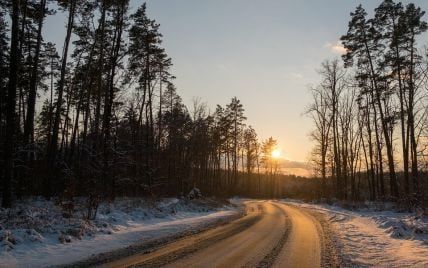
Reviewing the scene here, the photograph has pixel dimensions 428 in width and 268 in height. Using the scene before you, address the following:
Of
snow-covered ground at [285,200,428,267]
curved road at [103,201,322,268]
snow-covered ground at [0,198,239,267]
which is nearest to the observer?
curved road at [103,201,322,268]

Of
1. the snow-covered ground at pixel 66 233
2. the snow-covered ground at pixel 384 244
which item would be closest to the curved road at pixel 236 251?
the snow-covered ground at pixel 384 244

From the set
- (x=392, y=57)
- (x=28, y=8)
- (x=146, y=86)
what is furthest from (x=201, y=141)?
(x=28, y=8)

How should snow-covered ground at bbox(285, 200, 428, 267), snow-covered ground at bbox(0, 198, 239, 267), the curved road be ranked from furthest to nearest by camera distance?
snow-covered ground at bbox(285, 200, 428, 267) < snow-covered ground at bbox(0, 198, 239, 267) < the curved road

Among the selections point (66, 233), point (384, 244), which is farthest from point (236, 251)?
point (384, 244)

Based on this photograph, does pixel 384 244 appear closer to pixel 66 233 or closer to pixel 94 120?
pixel 66 233

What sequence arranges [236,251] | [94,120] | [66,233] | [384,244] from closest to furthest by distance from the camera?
[236,251], [66,233], [384,244], [94,120]

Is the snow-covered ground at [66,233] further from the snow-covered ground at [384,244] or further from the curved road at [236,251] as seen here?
the snow-covered ground at [384,244]

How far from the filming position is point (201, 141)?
2271 inches

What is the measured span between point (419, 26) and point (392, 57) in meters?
2.87

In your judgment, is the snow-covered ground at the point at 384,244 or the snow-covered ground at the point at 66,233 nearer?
the snow-covered ground at the point at 66,233

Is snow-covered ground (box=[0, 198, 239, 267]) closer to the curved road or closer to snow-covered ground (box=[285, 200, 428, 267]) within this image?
the curved road

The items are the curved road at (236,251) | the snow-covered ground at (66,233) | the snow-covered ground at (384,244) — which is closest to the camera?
the curved road at (236,251)

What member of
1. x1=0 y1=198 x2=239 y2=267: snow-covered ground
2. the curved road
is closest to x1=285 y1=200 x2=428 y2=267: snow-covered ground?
the curved road

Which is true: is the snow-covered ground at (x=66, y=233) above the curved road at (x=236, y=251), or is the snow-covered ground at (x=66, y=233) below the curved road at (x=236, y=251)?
above
